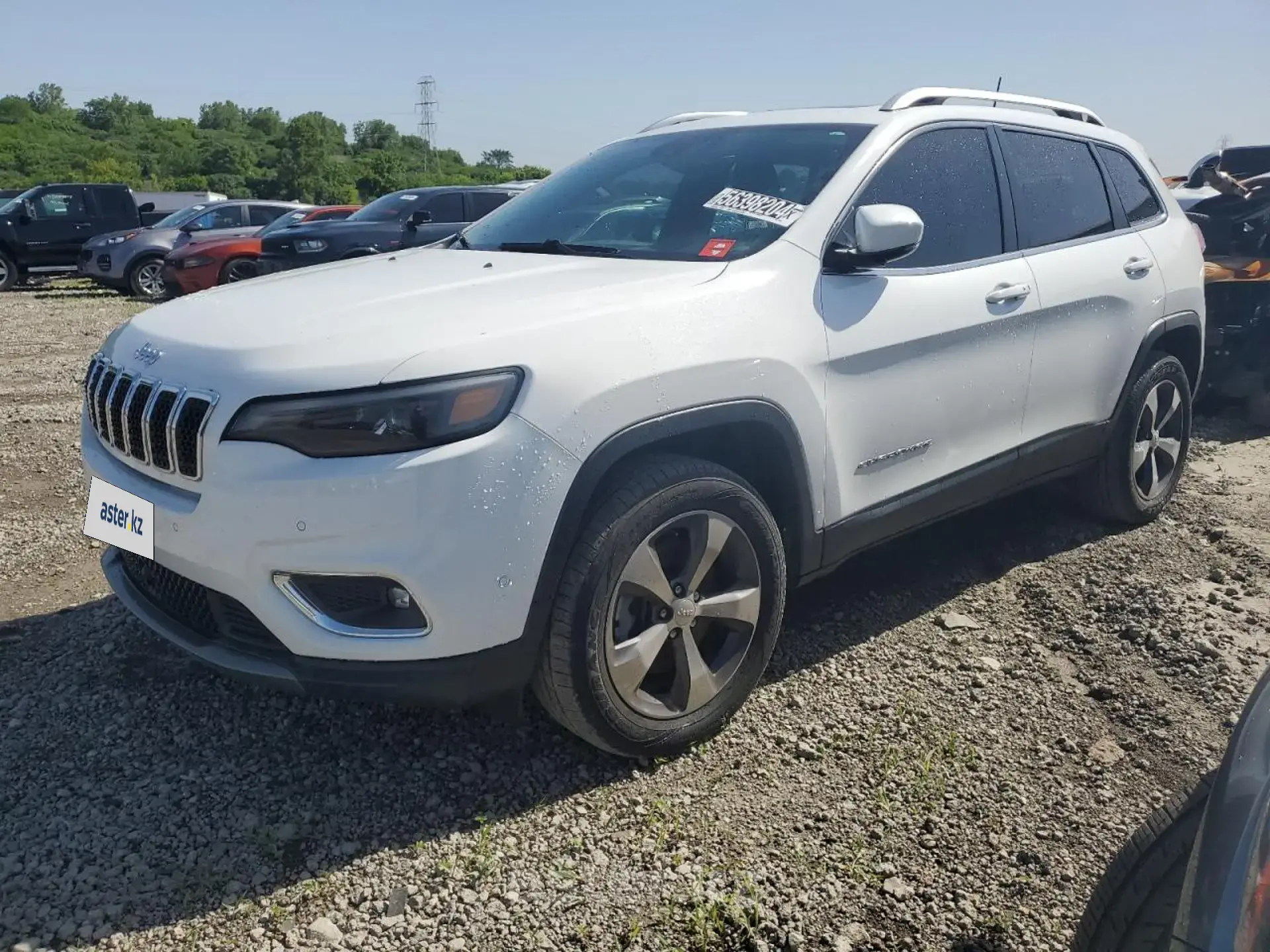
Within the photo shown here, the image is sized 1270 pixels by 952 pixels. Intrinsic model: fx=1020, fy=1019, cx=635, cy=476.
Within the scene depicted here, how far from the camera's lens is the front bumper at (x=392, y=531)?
85.1 inches

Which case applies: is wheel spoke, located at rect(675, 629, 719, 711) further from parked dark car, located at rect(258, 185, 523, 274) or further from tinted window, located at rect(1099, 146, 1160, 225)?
parked dark car, located at rect(258, 185, 523, 274)

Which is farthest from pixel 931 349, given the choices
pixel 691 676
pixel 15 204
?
pixel 15 204

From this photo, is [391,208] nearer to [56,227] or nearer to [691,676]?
[56,227]

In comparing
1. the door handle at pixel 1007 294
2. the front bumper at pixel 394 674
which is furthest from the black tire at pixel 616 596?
the door handle at pixel 1007 294

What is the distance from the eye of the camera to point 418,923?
7.26ft

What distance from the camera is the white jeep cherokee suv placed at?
2.21 m

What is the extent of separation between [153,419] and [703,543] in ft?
4.51

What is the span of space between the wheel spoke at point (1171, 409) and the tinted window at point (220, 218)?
1510 cm

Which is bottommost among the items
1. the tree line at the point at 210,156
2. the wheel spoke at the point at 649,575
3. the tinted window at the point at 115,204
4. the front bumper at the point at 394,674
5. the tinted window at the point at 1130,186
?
the front bumper at the point at 394,674

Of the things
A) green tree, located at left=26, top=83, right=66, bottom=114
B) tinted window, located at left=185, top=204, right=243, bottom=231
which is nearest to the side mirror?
tinted window, located at left=185, top=204, right=243, bottom=231

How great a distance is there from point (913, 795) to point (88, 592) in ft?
10.1

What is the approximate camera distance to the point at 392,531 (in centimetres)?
216

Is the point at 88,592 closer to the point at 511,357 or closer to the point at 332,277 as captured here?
the point at 332,277

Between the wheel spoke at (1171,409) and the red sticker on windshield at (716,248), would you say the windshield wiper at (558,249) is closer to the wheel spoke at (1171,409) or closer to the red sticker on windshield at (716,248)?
the red sticker on windshield at (716,248)
